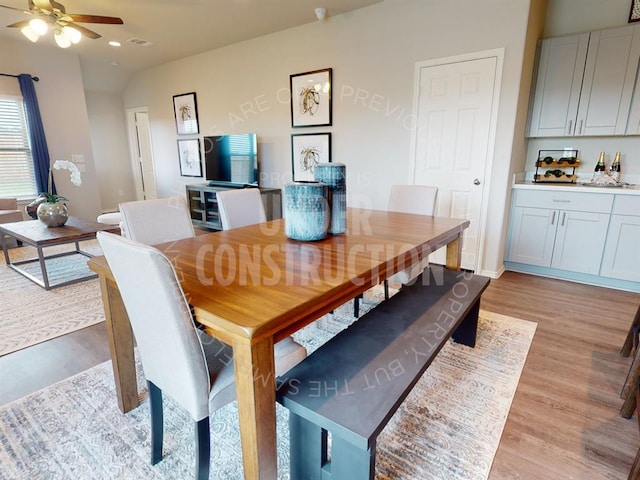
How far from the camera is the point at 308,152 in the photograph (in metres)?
4.39

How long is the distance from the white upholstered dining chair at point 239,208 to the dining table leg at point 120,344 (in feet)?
3.05

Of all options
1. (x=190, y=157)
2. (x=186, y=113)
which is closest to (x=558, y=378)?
(x=190, y=157)

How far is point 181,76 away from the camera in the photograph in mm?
5629

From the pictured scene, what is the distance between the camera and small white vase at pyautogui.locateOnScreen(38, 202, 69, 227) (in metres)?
3.36

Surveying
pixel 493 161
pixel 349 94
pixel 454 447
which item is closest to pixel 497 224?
pixel 493 161

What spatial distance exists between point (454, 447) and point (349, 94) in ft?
11.7

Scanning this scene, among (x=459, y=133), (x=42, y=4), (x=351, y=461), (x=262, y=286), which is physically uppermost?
(x=42, y=4)

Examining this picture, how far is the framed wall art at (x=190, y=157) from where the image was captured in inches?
227

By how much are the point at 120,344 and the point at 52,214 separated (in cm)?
264

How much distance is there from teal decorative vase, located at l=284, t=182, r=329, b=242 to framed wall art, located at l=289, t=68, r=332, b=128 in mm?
2759

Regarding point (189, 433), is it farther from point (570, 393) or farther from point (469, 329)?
point (570, 393)

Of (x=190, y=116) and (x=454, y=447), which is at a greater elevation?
(x=190, y=116)

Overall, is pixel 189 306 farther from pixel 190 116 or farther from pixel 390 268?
pixel 190 116

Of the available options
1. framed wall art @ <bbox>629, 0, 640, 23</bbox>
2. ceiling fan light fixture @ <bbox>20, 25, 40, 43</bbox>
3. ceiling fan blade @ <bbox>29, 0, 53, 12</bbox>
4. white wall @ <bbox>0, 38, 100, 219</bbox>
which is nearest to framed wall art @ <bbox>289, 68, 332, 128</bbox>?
ceiling fan blade @ <bbox>29, 0, 53, 12</bbox>
